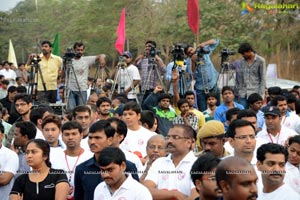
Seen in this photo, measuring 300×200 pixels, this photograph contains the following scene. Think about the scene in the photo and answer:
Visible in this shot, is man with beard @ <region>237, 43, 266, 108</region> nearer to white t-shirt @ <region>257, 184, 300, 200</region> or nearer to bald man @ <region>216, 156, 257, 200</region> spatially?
white t-shirt @ <region>257, 184, 300, 200</region>

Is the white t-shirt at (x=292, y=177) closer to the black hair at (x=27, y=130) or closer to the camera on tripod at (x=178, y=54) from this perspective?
the black hair at (x=27, y=130)

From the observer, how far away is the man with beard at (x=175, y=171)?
5414 millimetres

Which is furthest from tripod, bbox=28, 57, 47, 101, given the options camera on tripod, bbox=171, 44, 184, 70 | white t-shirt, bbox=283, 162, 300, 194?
white t-shirt, bbox=283, 162, 300, 194

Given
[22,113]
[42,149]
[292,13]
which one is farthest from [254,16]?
[42,149]

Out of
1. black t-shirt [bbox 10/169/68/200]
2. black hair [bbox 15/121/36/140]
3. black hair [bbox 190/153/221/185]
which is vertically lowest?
black t-shirt [bbox 10/169/68/200]

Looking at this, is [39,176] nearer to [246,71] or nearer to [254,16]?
[246,71]

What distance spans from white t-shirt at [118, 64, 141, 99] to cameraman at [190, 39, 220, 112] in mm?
1077

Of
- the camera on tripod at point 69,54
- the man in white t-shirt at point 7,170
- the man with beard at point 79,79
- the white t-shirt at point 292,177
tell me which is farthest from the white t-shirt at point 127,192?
the man with beard at point 79,79

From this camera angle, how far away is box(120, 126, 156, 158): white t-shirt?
7.31 meters

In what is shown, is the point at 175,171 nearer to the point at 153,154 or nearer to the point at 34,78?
the point at 153,154

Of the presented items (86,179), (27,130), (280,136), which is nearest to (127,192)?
(86,179)

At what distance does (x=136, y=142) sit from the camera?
7434 millimetres

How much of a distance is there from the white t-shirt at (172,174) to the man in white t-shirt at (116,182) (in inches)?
19.3

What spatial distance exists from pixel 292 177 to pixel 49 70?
6.73m
